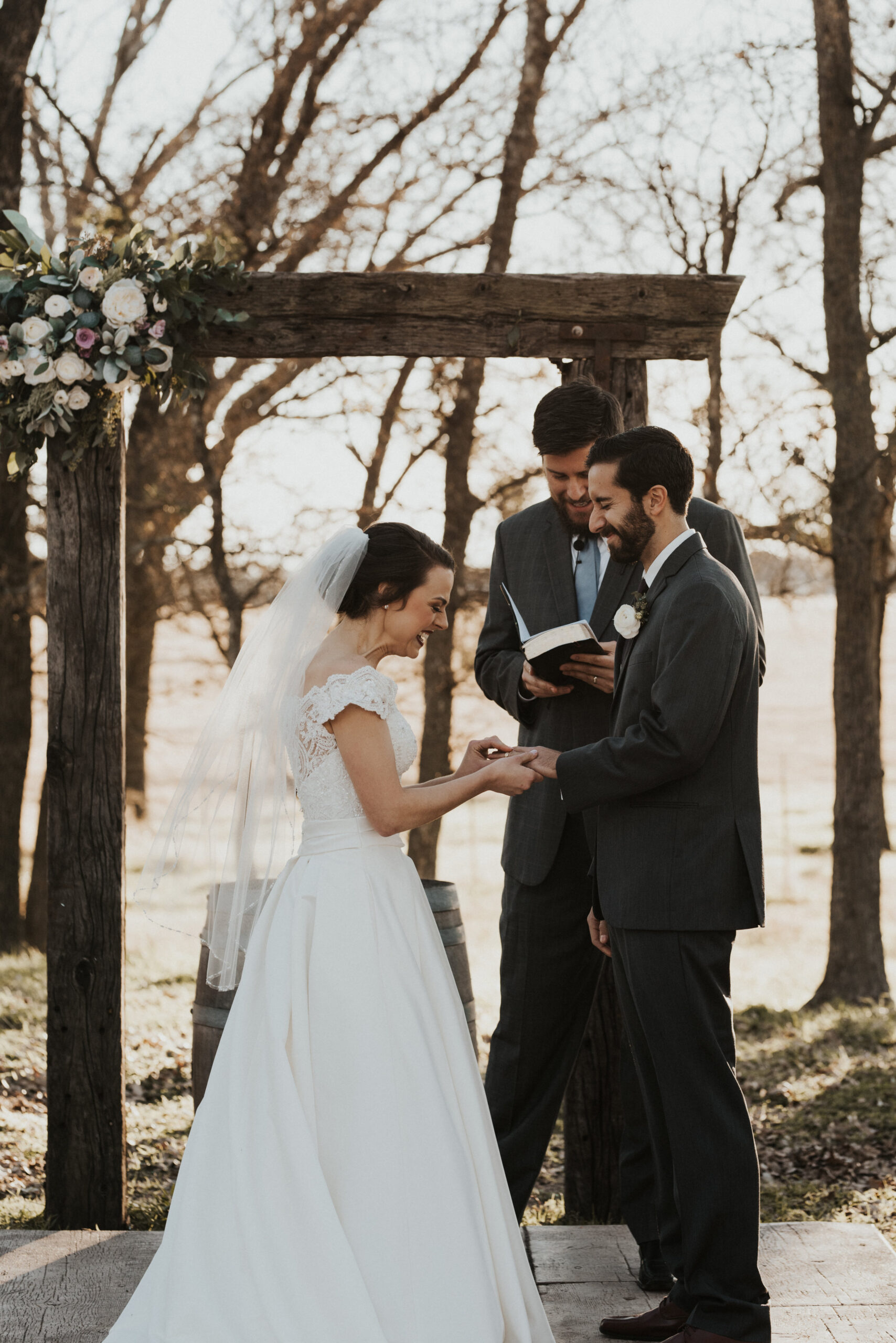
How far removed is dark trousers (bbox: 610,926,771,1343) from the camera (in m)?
2.62

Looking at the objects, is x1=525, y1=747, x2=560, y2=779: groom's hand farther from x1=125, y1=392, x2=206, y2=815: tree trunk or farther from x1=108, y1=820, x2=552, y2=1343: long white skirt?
x1=125, y1=392, x2=206, y2=815: tree trunk

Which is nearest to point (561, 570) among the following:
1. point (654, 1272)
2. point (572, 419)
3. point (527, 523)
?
point (527, 523)

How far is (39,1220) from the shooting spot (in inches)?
153

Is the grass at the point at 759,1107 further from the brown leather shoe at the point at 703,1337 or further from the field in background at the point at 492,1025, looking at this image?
the brown leather shoe at the point at 703,1337

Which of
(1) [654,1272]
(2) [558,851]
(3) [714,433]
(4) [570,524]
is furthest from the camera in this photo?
(3) [714,433]

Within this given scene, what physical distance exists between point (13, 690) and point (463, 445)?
3.49m

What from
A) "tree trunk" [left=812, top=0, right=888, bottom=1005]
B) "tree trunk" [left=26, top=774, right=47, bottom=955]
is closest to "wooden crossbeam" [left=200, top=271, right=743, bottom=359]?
"tree trunk" [left=812, top=0, right=888, bottom=1005]

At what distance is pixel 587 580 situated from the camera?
3539 millimetres

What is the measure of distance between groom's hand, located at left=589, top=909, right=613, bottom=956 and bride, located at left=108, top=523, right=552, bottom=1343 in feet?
1.41

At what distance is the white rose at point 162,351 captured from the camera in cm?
382

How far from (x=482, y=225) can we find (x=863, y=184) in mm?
2994

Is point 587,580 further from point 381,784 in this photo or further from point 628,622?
point 381,784

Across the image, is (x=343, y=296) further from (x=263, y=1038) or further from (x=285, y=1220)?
(x=285, y=1220)

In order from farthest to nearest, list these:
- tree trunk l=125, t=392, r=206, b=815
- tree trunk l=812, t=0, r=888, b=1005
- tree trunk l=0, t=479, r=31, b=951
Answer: tree trunk l=125, t=392, r=206, b=815
tree trunk l=0, t=479, r=31, b=951
tree trunk l=812, t=0, r=888, b=1005
